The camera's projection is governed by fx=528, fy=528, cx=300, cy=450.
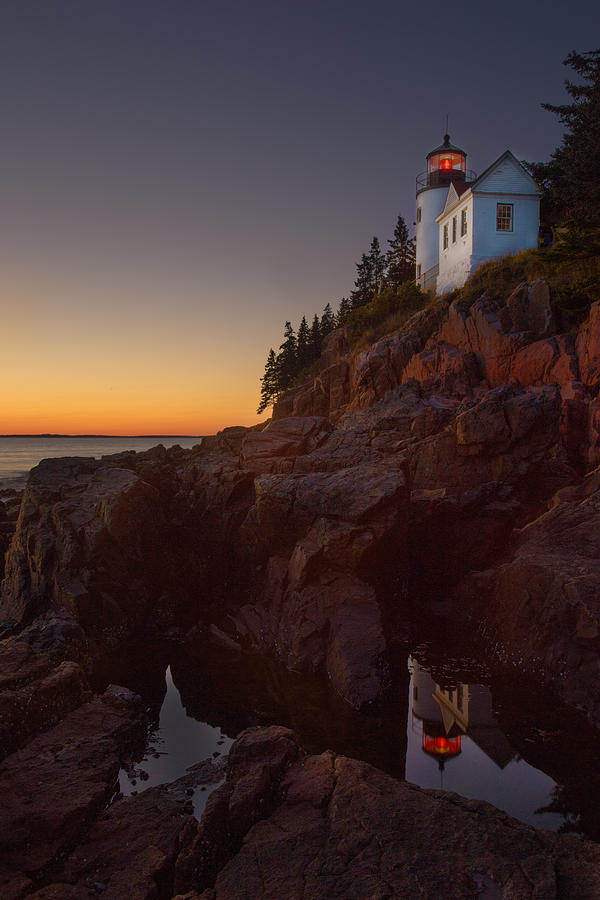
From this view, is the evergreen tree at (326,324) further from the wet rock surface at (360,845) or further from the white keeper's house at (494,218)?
the wet rock surface at (360,845)

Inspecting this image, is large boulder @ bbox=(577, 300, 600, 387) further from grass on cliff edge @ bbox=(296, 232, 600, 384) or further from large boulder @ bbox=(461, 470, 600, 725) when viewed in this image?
large boulder @ bbox=(461, 470, 600, 725)

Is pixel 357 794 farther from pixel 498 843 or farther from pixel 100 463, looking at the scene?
pixel 100 463

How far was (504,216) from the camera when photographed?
38750mm

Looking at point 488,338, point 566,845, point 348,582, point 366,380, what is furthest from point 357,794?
point 366,380

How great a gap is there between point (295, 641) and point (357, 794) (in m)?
8.50

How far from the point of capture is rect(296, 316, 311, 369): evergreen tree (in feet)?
199

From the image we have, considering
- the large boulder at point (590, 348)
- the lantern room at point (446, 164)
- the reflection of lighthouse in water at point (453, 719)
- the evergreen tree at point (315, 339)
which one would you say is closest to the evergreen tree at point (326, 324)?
the evergreen tree at point (315, 339)

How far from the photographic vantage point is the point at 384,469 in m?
20.0

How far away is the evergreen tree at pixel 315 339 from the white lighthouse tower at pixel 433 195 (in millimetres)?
14167

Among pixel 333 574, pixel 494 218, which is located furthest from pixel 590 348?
pixel 494 218

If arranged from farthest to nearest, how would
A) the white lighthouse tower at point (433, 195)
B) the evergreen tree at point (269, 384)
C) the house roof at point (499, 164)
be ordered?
the evergreen tree at point (269, 384) → the white lighthouse tower at point (433, 195) → the house roof at point (499, 164)

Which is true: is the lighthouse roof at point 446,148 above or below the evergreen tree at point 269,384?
above

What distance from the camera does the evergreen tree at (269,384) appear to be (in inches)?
2761

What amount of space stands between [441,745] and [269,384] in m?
61.4
